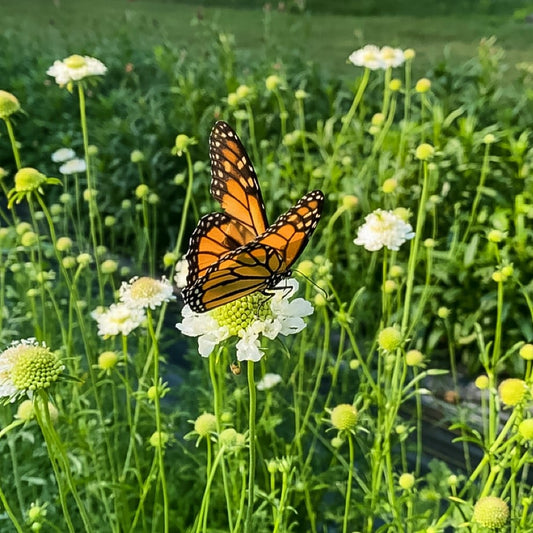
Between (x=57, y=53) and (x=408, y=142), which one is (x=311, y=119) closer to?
(x=408, y=142)

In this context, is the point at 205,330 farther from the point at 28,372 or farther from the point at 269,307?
the point at 28,372

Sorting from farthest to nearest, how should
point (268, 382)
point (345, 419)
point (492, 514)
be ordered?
point (268, 382) → point (345, 419) → point (492, 514)

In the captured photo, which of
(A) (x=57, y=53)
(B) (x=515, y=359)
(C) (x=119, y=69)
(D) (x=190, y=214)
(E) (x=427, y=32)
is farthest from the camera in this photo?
(E) (x=427, y=32)

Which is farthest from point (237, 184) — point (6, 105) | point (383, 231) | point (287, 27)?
point (287, 27)

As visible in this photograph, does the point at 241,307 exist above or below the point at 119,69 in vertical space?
above

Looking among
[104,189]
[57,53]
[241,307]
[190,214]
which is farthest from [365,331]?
[57,53]

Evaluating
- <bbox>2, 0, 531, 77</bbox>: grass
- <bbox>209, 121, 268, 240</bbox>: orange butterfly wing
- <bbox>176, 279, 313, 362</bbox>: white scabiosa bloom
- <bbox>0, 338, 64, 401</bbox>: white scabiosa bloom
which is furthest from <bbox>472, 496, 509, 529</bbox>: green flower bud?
<bbox>2, 0, 531, 77</bbox>: grass
